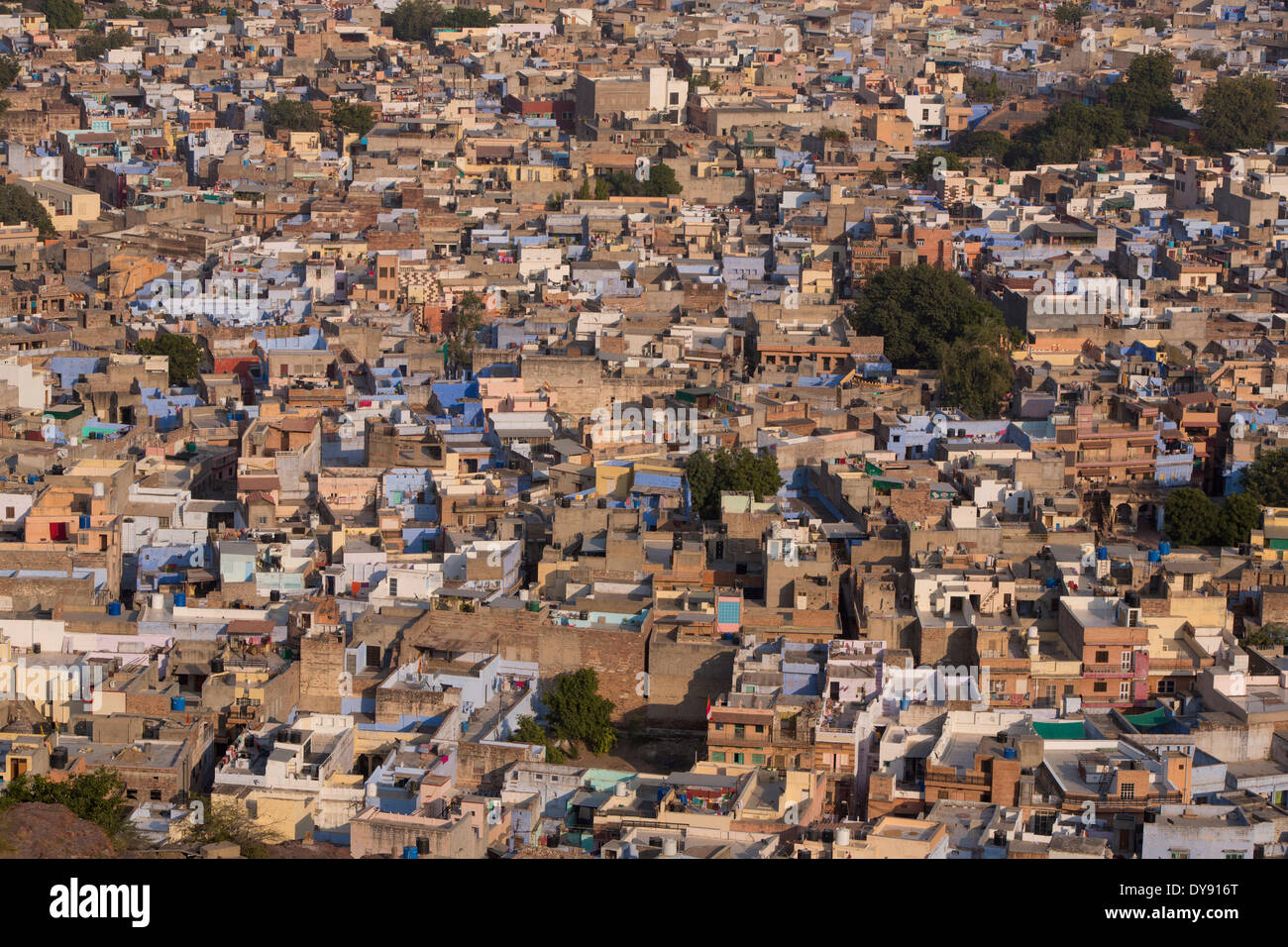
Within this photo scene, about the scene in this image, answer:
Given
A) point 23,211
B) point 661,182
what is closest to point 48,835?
point 23,211

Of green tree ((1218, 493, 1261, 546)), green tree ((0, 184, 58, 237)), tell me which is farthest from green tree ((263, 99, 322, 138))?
green tree ((1218, 493, 1261, 546))

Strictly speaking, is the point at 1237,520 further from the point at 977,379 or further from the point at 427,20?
the point at 427,20

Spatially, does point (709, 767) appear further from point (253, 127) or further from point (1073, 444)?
point (253, 127)

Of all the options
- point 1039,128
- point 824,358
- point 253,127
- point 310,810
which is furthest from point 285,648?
point 1039,128

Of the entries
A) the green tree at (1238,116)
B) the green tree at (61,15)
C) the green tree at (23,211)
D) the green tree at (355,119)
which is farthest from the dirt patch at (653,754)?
the green tree at (61,15)

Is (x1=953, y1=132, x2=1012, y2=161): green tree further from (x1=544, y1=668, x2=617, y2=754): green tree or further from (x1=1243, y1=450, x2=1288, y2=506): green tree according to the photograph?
(x1=544, y1=668, x2=617, y2=754): green tree

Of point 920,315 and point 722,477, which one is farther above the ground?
point 920,315
